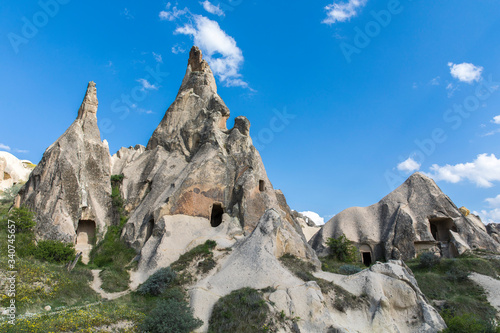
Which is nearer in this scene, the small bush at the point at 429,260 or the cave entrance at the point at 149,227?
the cave entrance at the point at 149,227

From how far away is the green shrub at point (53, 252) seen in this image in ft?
57.5

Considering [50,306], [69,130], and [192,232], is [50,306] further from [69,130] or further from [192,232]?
[69,130]

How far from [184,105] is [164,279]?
17.5m

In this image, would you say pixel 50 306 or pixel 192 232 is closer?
pixel 50 306

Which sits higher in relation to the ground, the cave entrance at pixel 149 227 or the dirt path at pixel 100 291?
the cave entrance at pixel 149 227

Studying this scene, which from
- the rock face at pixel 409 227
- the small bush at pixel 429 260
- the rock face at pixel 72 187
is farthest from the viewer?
the rock face at pixel 409 227

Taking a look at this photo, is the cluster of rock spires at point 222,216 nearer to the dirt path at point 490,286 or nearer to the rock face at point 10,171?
the dirt path at point 490,286

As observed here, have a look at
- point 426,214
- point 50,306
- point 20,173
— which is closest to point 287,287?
point 50,306

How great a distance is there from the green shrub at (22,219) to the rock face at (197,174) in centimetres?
512

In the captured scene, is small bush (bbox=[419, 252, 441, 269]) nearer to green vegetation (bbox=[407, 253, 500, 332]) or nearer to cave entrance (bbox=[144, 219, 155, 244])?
green vegetation (bbox=[407, 253, 500, 332])

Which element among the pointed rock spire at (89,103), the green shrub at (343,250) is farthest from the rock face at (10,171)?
the green shrub at (343,250)

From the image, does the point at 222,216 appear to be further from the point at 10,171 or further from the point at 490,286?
the point at 10,171

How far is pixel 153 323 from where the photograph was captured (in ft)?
35.6

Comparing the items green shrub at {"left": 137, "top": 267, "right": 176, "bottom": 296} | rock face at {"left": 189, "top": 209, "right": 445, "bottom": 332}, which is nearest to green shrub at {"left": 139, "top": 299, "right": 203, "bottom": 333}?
rock face at {"left": 189, "top": 209, "right": 445, "bottom": 332}
